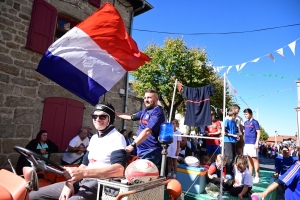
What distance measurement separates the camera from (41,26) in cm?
669

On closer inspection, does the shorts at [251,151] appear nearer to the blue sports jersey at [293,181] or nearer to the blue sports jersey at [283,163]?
the blue sports jersey at [283,163]

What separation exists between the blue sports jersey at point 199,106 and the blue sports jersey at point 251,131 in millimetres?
1483

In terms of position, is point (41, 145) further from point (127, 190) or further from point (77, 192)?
point (127, 190)

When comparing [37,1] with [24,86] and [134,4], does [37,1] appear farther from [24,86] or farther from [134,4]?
[134,4]

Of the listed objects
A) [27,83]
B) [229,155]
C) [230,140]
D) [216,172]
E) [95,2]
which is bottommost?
[216,172]

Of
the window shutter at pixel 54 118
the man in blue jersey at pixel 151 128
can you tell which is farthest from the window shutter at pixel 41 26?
the man in blue jersey at pixel 151 128

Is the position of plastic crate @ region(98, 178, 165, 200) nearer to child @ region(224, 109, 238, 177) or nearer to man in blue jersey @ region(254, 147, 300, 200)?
man in blue jersey @ region(254, 147, 300, 200)

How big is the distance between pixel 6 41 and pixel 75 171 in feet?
19.6

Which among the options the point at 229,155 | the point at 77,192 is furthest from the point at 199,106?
the point at 77,192

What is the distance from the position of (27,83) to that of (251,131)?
6.94 meters

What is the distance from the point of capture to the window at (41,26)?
21.2 feet

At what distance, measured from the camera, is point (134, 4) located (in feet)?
33.2

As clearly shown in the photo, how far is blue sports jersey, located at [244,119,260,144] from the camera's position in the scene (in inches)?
238

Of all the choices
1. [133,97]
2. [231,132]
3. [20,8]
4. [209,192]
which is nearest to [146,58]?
[231,132]
